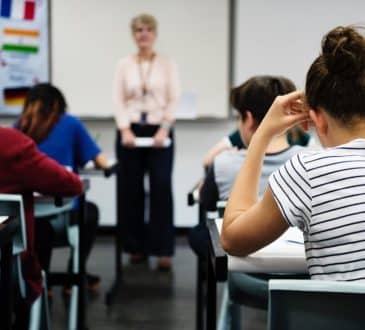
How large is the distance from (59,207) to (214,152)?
872 mm

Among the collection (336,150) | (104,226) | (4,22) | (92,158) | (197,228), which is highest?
(4,22)

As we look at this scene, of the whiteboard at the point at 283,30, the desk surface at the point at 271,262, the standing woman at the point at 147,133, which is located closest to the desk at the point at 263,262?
the desk surface at the point at 271,262

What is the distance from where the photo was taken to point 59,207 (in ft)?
7.93

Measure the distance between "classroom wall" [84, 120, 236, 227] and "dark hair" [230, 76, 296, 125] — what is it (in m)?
2.63

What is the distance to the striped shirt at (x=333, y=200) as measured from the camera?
1.11 meters

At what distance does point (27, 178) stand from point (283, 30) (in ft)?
9.69

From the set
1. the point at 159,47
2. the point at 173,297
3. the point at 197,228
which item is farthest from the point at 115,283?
the point at 159,47

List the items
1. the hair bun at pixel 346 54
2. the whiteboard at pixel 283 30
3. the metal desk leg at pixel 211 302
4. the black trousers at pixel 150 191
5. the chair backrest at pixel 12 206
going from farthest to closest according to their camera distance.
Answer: the whiteboard at pixel 283 30 → the black trousers at pixel 150 191 → the chair backrest at pixel 12 206 → the metal desk leg at pixel 211 302 → the hair bun at pixel 346 54

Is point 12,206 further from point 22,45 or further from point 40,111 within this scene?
point 22,45

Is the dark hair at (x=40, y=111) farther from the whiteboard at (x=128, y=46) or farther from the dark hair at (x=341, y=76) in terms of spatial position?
the whiteboard at (x=128, y=46)

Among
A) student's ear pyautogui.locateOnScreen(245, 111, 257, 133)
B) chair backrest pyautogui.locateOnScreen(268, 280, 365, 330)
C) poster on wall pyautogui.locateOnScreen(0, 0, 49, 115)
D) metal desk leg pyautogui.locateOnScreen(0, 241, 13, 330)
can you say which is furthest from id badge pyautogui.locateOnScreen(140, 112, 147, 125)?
chair backrest pyautogui.locateOnScreen(268, 280, 365, 330)

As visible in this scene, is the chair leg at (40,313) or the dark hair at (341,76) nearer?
the dark hair at (341,76)

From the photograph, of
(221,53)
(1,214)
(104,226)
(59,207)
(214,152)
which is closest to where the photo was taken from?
(1,214)

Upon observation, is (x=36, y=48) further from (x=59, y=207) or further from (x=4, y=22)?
(x=59, y=207)
